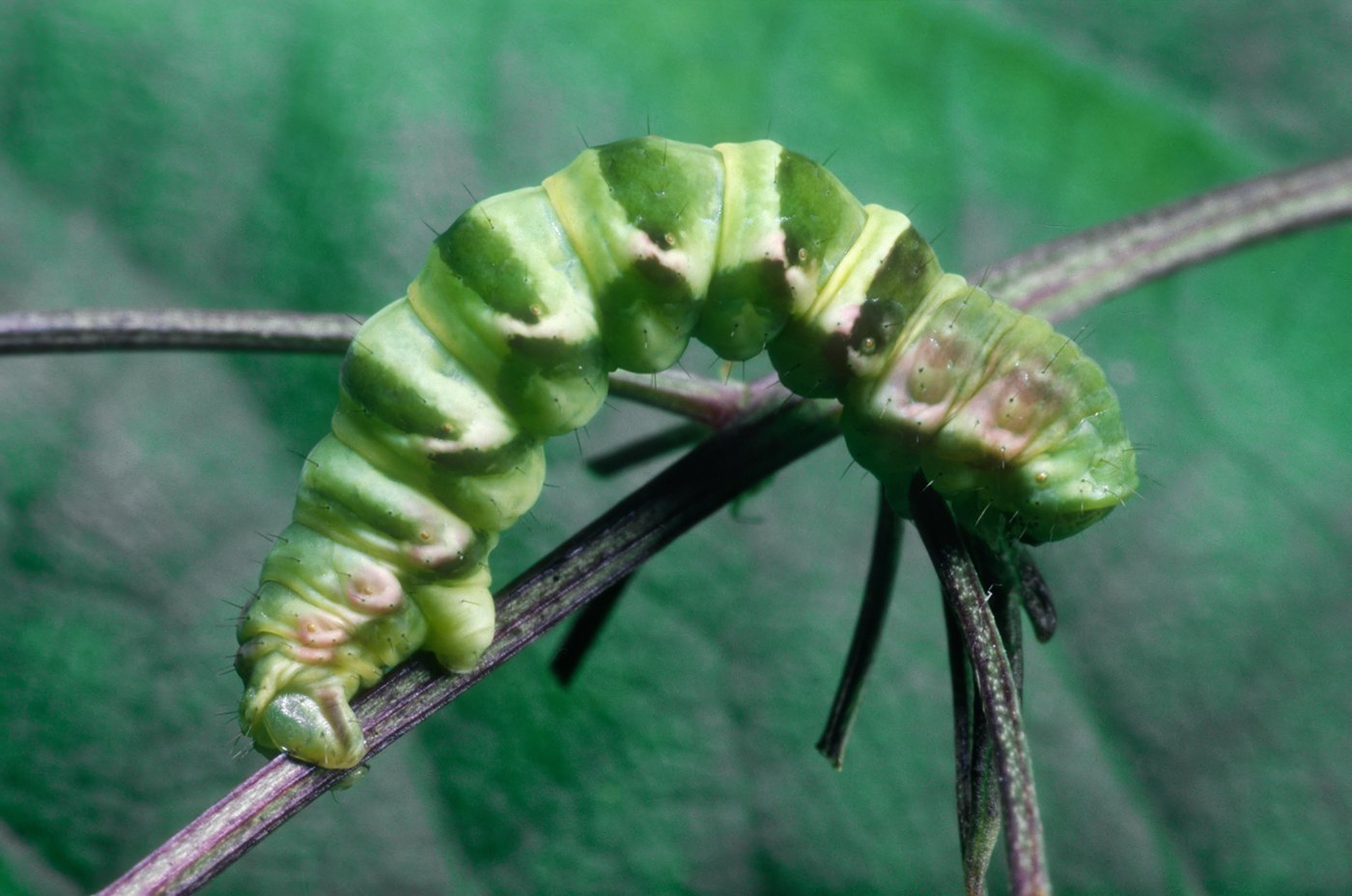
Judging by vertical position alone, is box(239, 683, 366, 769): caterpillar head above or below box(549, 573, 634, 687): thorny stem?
above

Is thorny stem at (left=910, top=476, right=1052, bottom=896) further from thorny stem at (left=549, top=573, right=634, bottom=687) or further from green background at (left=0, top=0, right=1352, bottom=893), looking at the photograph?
green background at (left=0, top=0, right=1352, bottom=893)

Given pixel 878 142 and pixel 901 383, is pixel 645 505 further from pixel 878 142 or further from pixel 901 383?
pixel 878 142

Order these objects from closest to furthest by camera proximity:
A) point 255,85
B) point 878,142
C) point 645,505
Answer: point 645,505 < point 255,85 < point 878,142

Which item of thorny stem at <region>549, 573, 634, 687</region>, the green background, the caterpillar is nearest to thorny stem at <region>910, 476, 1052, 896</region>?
the caterpillar

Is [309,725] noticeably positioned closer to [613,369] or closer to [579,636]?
[579,636]

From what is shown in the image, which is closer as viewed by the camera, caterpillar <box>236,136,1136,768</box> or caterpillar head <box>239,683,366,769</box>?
caterpillar head <box>239,683,366,769</box>

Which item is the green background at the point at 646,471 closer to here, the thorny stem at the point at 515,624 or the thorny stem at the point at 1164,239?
the thorny stem at the point at 1164,239

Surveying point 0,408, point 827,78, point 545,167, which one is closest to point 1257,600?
point 827,78
